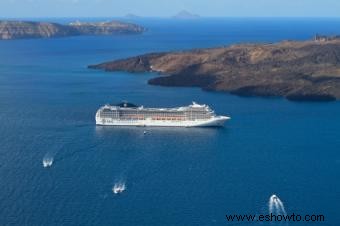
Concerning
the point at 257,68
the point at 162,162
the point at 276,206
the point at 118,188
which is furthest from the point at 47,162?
the point at 257,68

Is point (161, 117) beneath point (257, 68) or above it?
above

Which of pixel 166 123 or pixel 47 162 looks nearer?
pixel 47 162

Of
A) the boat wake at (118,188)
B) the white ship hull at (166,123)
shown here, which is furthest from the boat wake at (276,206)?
the white ship hull at (166,123)

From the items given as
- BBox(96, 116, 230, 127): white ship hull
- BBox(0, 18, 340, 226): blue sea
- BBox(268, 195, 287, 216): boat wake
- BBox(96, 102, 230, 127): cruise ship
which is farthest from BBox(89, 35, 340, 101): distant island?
BBox(268, 195, 287, 216): boat wake

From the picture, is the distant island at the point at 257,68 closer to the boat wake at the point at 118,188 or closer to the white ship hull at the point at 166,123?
the white ship hull at the point at 166,123

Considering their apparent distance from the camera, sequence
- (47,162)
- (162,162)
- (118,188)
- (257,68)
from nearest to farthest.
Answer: (118,188), (47,162), (162,162), (257,68)

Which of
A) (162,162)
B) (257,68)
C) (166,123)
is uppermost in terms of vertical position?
(162,162)

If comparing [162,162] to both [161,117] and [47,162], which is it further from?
[161,117]

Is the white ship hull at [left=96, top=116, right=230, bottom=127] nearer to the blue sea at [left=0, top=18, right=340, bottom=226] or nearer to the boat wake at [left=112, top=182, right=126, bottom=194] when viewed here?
the blue sea at [left=0, top=18, right=340, bottom=226]
